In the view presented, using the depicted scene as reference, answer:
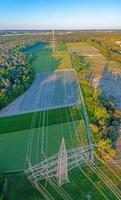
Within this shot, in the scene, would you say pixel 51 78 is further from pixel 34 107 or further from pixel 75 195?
pixel 75 195

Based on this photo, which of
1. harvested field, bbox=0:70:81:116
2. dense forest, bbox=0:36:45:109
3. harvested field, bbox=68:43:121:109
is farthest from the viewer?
harvested field, bbox=68:43:121:109

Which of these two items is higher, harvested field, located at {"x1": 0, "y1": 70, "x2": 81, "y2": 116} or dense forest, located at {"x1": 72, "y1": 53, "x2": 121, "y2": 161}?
dense forest, located at {"x1": 72, "y1": 53, "x2": 121, "y2": 161}

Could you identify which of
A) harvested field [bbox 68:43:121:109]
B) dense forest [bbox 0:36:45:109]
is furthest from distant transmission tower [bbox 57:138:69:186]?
dense forest [bbox 0:36:45:109]

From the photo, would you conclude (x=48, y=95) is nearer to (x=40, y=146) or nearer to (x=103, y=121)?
(x=103, y=121)

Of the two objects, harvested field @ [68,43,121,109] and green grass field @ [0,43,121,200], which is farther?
harvested field @ [68,43,121,109]

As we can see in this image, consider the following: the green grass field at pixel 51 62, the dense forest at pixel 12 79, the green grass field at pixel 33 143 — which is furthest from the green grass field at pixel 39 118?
the green grass field at pixel 51 62

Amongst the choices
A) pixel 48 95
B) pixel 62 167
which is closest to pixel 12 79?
pixel 48 95

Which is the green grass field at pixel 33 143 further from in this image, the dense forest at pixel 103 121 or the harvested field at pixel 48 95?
the harvested field at pixel 48 95

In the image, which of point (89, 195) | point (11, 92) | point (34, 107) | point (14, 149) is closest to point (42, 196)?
point (89, 195)

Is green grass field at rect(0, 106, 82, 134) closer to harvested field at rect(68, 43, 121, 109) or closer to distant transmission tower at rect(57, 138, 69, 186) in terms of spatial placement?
harvested field at rect(68, 43, 121, 109)
